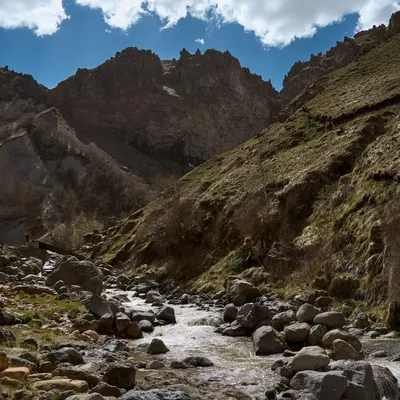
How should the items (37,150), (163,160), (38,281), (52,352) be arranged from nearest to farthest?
(52,352), (38,281), (37,150), (163,160)

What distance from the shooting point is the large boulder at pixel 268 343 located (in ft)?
50.3

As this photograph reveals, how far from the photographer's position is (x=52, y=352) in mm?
13484

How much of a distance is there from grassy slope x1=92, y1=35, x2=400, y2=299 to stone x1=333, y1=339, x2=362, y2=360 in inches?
228

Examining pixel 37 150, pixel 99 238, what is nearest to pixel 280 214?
pixel 99 238

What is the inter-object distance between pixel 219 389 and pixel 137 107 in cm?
17999

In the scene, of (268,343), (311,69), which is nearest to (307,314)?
(268,343)

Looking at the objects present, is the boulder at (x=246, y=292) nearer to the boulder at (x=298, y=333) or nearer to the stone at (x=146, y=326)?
the stone at (x=146, y=326)

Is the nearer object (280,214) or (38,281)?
(38,281)

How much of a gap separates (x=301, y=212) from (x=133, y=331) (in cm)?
1819

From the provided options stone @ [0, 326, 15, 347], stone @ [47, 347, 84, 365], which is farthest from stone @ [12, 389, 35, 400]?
→ stone @ [0, 326, 15, 347]

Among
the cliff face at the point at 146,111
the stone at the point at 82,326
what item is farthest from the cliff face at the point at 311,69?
the stone at the point at 82,326

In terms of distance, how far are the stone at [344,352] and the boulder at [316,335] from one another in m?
1.57

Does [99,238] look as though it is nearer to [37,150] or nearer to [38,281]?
[38,281]

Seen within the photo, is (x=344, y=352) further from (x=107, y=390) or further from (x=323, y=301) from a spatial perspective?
(x=323, y=301)
